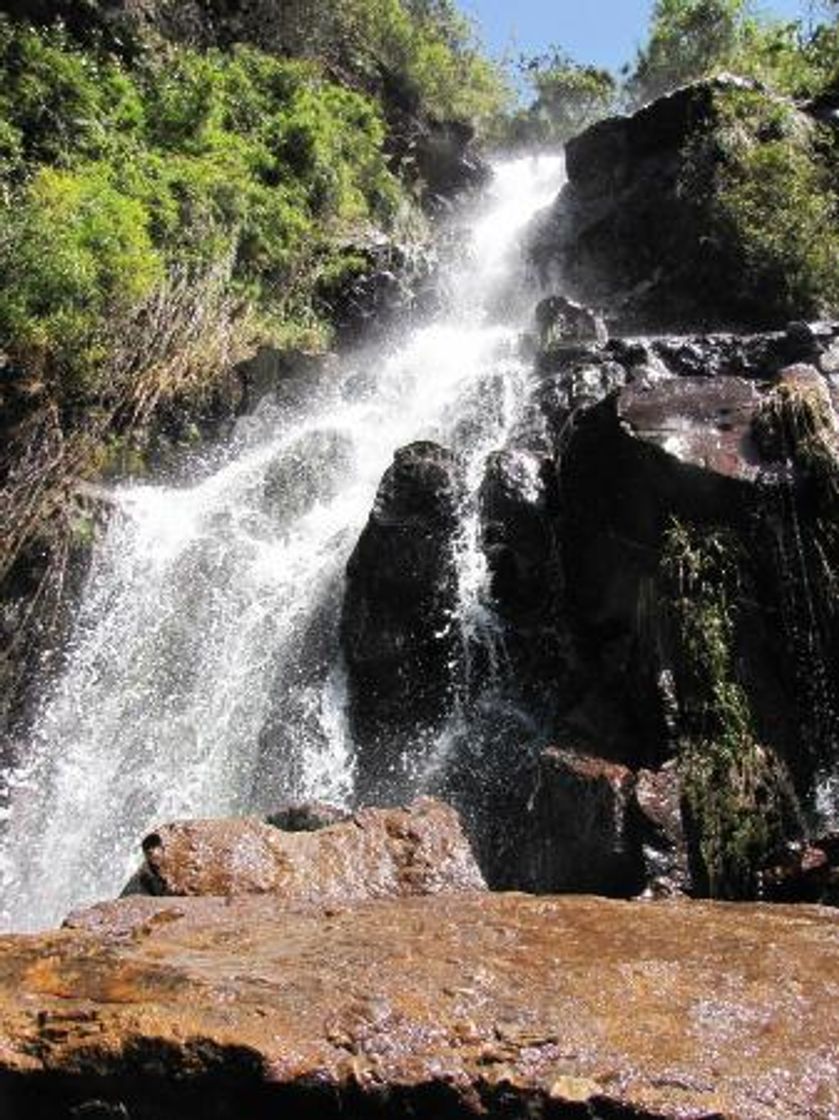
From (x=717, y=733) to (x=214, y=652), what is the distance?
5.13 m

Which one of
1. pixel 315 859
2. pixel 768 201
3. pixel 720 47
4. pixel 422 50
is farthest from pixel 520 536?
pixel 720 47

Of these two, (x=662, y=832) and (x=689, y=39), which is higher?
(x=689, y=39)

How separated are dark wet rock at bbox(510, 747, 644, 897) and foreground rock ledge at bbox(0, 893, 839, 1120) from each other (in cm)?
223

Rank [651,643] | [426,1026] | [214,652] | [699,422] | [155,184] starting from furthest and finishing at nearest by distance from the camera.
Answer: [155,184]
[214,652]
[699,422]
[651,643]
[426,1026]

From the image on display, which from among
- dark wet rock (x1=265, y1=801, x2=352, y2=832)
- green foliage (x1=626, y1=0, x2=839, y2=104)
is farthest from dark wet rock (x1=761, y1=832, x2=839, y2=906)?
green foliage (x1=626, y1=0, x2=839, y2=104)

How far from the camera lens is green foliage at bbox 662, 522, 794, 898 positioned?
6.54 m

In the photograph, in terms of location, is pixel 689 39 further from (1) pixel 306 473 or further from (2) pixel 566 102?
(1) pixel 306 473

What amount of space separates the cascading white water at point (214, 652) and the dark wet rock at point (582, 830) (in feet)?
7.71

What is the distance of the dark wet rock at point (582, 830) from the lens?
651cm

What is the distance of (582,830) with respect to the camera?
6.75 meters

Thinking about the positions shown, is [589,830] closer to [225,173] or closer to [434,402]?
[434,402]

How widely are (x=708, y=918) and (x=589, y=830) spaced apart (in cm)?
211

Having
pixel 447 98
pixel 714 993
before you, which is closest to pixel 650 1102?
pixel 714 993

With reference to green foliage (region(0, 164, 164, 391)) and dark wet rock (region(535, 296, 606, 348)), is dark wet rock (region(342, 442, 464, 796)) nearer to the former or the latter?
green foliage (region(0, 164, 164, 391))
